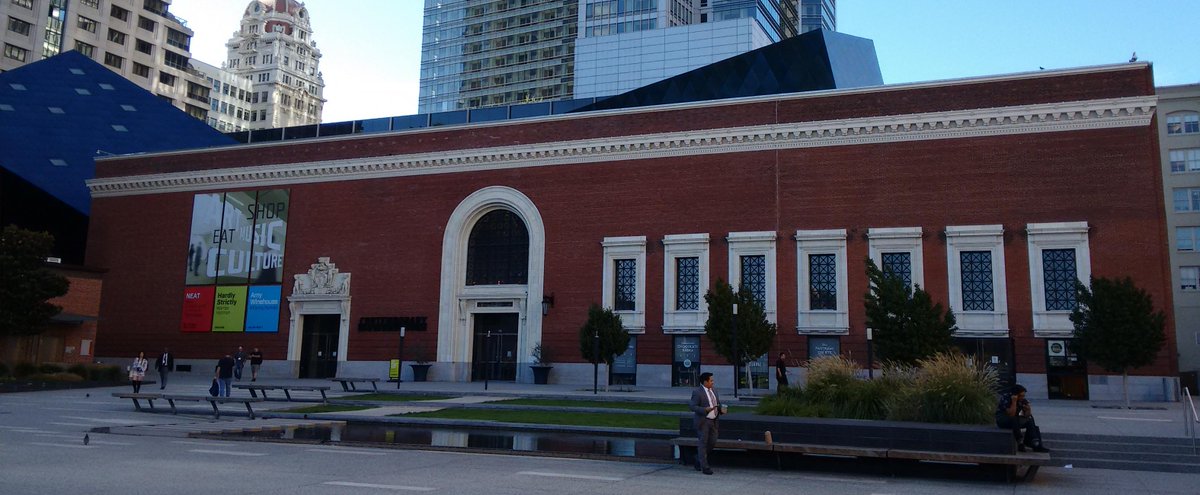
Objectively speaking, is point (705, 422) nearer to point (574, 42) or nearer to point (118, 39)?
point (574, 42)

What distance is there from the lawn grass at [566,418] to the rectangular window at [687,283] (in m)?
13.2

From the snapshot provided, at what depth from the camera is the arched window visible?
3975 cm

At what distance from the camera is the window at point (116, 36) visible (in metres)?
86.2

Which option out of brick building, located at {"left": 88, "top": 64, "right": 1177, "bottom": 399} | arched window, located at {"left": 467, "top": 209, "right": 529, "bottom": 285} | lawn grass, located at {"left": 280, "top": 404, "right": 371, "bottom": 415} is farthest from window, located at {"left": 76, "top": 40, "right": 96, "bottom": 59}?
lawn grass, located at {"left": 280, "top": 404, "right": 371, "bottom": 415}

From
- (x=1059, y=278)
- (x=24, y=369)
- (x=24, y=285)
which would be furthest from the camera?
(x=24, y=285)

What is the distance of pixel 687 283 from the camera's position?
36062 mm

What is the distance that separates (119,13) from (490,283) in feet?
224

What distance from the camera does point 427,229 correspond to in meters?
40.8

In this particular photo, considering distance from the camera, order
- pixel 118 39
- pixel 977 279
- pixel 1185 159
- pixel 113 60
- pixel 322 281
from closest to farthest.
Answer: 1. pixel 977 279
2. pixel 322 281
3. pixel 1185 159
4. pixel 113 60
5. pixel 118 39

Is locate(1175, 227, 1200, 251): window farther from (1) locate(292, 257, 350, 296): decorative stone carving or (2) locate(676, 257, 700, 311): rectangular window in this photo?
(1) locate(292, 257, 350, 296): decorative stone carving

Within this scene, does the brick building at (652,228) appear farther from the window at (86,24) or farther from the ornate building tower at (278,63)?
the ornate building tower at (278,63)

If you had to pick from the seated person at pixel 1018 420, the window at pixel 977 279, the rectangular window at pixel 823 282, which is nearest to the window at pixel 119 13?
the rectangular window at pixel 823 282

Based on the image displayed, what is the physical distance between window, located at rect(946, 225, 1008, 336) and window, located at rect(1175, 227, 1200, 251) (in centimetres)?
3253

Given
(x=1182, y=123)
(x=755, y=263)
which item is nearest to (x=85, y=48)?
(x=755, y=263)
